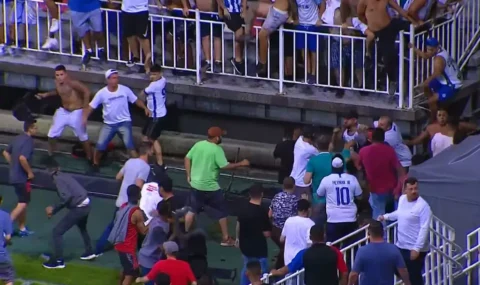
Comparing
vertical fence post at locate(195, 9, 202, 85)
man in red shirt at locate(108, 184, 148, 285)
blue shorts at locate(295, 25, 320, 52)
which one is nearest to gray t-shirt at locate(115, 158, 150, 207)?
man in red shirt at locate(108, 184, 148, 285)

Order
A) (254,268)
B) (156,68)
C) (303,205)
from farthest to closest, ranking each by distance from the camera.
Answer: (156,68)
(303,205)
(254,268)

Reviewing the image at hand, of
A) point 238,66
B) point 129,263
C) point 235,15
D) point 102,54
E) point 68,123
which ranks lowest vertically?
point 129,263

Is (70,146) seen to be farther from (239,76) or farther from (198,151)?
(198,151)

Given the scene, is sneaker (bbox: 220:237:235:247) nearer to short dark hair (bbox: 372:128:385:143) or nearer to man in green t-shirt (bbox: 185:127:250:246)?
man in green t-shirt (bbox: 185:127:250:246)

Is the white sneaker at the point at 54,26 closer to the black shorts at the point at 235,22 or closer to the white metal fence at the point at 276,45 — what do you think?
the white metal fence at the point at 276,45

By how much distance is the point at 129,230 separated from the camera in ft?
55.2

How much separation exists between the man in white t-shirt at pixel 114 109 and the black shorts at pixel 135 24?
0.74m

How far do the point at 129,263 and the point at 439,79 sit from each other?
5.00m

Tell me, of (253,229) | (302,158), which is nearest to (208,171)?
(302,158)

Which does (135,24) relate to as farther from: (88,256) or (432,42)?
(432,42)

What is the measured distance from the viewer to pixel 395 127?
1827cm

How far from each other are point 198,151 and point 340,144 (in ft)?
6.03


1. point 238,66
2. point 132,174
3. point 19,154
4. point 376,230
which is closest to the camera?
point 376,230

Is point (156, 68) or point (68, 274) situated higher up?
point (156, 68)
